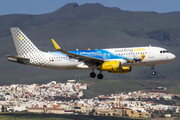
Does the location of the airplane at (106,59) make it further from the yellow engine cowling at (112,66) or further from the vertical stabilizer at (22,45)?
the vertical stabilizer at (22,45)

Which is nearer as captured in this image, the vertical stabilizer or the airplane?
the airplane

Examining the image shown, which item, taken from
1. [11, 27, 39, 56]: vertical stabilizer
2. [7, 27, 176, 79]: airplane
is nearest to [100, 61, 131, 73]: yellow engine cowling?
[7, 27, 176, 79]: airplane

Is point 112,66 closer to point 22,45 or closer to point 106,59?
point 106,59

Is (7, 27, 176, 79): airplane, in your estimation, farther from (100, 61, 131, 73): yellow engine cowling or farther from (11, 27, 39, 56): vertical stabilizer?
(11, 27, 39, 56): vertical stabilizer

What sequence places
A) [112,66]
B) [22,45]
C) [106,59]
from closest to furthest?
[112,66] → [106,59] → [22,45]

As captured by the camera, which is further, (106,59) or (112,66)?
(106,59)

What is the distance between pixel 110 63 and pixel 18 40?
868 inches

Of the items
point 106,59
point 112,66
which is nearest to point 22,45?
point 106,59

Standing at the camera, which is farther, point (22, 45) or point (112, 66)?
point (22, 45)

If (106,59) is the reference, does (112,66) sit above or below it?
below

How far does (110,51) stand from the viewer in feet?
217

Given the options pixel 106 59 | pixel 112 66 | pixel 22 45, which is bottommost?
pixel 112 66

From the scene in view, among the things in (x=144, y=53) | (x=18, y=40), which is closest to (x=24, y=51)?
(x=18, y=40)

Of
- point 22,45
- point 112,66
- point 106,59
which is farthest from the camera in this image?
point 22,45
